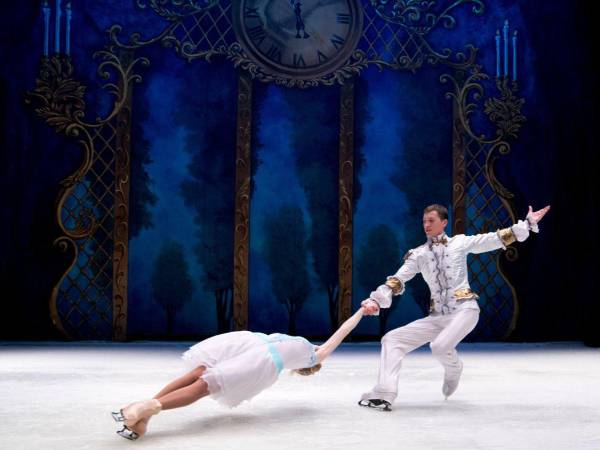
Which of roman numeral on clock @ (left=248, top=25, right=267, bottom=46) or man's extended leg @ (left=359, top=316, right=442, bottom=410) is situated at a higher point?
roman numeral on clock @ (left=248, top=25, right=267, bottom=46)

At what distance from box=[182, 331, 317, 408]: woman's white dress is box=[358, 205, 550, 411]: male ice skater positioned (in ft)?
2.26

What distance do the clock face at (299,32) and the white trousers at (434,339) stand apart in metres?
3.93

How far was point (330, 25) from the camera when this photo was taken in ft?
23.9

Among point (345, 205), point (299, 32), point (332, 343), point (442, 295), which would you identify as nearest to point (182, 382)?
point (332, 343)

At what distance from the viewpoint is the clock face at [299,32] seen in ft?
23.6

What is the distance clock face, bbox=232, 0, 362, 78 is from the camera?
718 centimetres

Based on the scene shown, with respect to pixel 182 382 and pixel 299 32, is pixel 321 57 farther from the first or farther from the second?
pixel 182 382

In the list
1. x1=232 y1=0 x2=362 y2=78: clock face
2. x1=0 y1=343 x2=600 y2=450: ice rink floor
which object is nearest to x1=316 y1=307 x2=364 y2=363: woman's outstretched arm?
x1=0 y1=343 x2=600 y2=450: ice rink floor

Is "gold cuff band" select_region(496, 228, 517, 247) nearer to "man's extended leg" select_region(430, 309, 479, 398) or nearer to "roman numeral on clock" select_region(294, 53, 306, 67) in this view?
"man's extended leg" select_region(430, 309, 479, 398)

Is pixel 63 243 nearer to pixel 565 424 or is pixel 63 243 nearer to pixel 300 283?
pixel 300 283

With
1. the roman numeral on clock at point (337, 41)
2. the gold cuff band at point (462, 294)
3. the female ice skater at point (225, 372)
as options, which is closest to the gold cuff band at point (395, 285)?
the gold cuff band at point (462, 294)

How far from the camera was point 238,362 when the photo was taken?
3004 mm

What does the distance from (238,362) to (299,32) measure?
4896 mm

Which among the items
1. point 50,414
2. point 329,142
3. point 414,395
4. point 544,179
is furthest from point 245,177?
point 50,414
